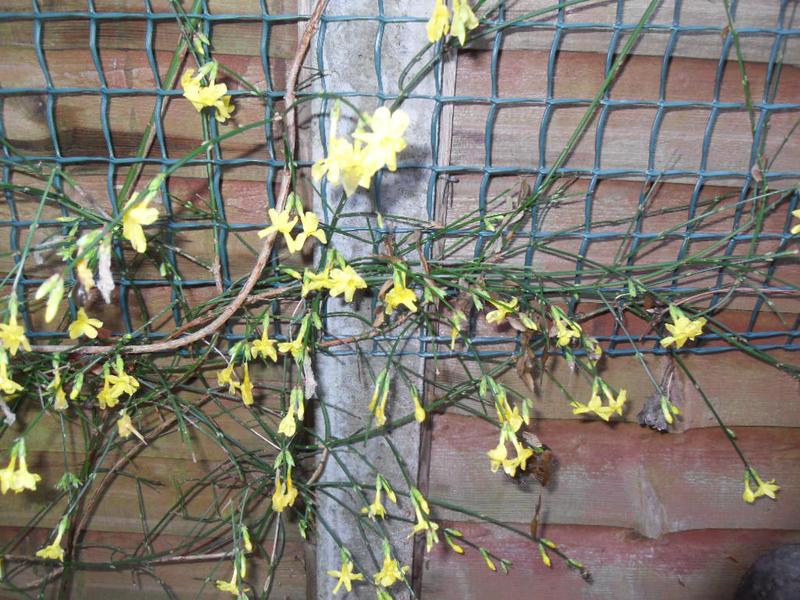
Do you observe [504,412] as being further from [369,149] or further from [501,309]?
[369,149]

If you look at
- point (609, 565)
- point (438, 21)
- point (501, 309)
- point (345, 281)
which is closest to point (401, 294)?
point (345, 281)

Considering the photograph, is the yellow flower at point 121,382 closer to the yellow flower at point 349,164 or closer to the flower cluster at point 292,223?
the flower cluster at point 292,223

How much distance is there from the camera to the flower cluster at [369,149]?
952 mm

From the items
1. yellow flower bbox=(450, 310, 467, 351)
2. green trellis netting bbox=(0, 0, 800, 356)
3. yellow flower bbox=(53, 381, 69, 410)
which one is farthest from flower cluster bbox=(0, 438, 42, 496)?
yellow flower bbox=(450, 310, 467, 351)

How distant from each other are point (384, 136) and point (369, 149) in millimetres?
30

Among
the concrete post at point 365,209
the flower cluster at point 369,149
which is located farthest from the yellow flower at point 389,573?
the flower cluster at point 369,149

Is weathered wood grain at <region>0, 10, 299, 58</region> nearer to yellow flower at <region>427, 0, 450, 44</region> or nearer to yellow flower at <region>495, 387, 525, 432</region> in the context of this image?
yellow flower at <region>427, 0, 450, 44</region>

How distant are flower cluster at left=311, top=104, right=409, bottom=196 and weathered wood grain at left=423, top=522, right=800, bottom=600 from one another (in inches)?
43.8

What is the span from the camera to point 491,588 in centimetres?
182

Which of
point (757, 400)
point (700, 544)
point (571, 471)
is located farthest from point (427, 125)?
point (700, 544)

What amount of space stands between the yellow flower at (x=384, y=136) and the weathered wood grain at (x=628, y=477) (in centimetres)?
83

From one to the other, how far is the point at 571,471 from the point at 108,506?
1178 mm

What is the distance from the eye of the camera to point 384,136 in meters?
0.96

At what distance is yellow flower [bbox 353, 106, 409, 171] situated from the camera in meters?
0.95
